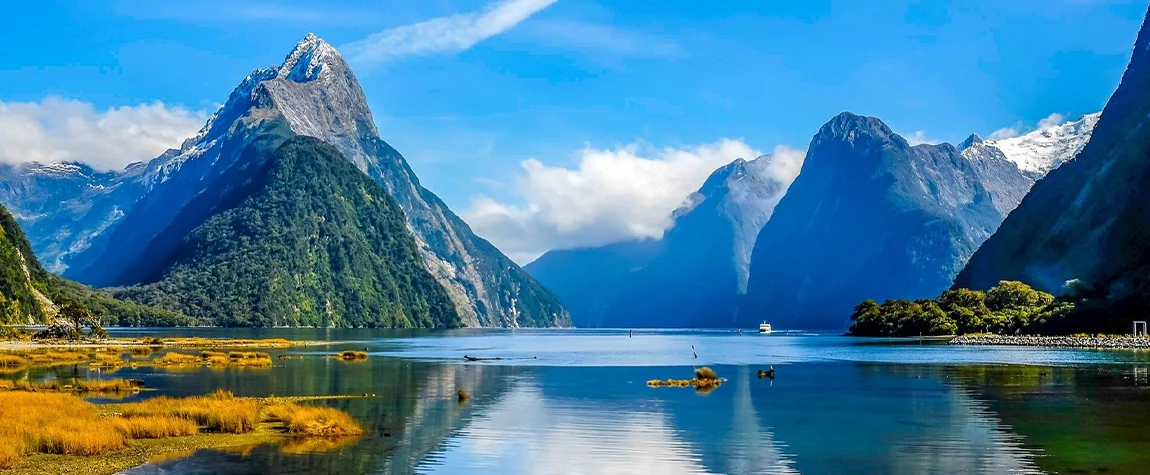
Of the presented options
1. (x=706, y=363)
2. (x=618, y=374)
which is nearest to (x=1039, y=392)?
(x=618, y=374)

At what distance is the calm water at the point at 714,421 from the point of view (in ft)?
139

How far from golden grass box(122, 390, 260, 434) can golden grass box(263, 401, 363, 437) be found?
1501 millimetres

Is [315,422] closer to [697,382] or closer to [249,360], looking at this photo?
[697,382]

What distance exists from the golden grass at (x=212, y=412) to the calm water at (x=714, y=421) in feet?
18.4

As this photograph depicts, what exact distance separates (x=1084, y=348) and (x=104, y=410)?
147 meters

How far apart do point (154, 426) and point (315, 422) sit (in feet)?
22.2

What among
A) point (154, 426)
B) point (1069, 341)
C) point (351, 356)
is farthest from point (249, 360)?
point (1069, 341)

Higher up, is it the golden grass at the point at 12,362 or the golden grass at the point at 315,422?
the golden grass at the point at 12,362

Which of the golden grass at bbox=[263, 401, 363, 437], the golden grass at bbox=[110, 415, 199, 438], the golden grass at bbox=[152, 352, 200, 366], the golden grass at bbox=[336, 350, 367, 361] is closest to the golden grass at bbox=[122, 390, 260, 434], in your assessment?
the golden grass at bbox=[110, 415, 199, 438]

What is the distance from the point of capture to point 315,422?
4916cm

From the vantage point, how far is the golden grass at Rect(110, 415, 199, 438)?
149 feet

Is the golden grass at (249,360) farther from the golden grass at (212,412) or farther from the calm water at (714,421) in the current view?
the golden grass at (212,412)

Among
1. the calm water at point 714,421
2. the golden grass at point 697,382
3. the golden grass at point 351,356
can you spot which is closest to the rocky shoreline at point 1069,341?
the calm water at point 714,421

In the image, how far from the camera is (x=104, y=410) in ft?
180
